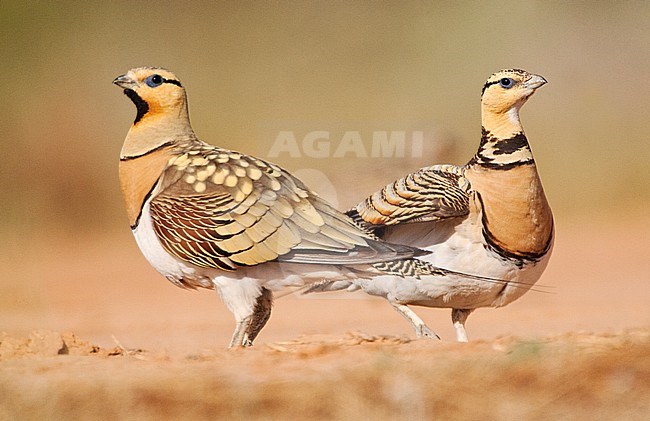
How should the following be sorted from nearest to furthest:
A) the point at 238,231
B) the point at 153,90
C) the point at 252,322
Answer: the point at 238,231 → the point at 252,322 → the point at 153,90

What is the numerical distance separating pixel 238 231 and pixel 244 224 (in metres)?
0.03

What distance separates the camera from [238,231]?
3199 millimetres

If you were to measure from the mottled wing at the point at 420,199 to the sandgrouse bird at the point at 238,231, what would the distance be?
Result: 247mm

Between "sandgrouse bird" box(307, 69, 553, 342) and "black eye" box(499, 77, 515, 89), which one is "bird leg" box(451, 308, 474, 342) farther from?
"black eye" box(499, 77, 515, 89)

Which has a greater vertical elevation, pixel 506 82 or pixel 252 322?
pixel 506 82

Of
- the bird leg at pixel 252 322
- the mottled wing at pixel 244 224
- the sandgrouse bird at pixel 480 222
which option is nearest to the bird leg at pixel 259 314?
the bird leg at pixel 252 322

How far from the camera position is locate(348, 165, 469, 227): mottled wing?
3.52 m

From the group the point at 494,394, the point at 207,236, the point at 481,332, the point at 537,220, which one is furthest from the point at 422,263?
the point at 481,332

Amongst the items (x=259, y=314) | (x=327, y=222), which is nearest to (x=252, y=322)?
(x=259, y=314)

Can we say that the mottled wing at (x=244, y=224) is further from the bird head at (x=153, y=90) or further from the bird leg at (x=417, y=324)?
the bird leg at (x=417, y=324)

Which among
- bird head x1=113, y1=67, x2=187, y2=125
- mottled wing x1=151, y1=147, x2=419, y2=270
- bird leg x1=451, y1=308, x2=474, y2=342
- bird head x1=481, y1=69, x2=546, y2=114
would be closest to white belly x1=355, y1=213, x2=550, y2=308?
bird leg x1=451, y1=308, x2=474, y2=342

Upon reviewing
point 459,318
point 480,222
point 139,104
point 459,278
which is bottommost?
point 459,318

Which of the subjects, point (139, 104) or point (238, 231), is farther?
point (139, 104)

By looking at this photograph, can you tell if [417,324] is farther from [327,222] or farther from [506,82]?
[506,82]
